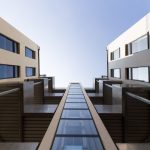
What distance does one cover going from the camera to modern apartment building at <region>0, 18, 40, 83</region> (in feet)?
72.4

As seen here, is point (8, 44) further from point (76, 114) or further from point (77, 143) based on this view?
point (77, 143)

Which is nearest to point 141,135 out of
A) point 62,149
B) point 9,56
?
point 62,149

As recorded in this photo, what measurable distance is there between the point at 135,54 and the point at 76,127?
16465 mm

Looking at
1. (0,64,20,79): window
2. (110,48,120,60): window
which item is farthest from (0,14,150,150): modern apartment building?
(110,48,120,60): window

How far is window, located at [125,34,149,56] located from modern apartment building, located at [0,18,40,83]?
1015cm

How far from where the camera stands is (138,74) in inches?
963

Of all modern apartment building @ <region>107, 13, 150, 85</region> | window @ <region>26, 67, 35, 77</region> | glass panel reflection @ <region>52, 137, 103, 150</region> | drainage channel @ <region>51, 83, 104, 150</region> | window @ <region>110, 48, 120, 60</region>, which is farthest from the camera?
window @ <region>110, 48, 120, 60</region>

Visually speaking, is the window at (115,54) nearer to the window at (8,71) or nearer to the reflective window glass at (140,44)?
the reflective window glass at (140,44)

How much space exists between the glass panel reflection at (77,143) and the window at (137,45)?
14.8 metres

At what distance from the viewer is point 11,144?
10.9 m

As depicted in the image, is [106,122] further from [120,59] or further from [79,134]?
[120,59]

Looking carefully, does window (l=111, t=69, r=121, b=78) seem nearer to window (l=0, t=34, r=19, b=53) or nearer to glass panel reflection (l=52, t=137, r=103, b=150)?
window (l=0, t=34, r=19, b=53)

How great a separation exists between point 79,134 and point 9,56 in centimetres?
1614

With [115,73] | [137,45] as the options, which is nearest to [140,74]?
[137,45]
